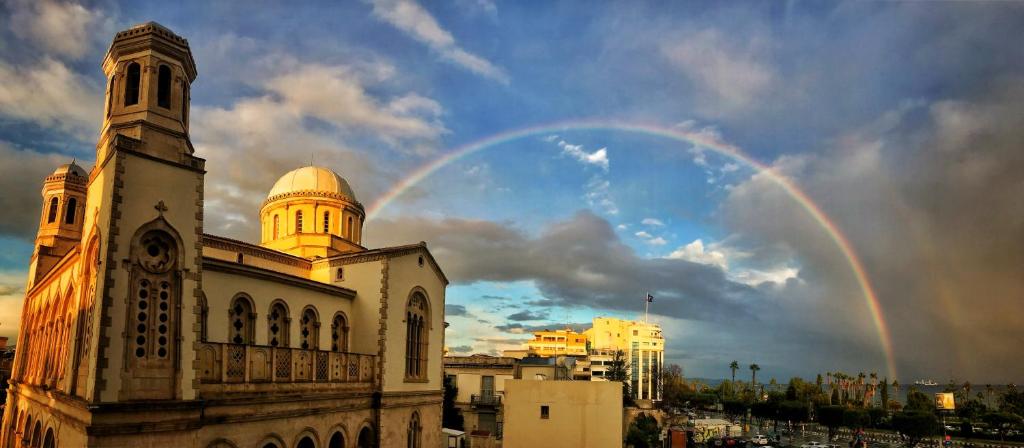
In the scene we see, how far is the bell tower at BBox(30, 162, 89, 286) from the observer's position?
35809 millimetres

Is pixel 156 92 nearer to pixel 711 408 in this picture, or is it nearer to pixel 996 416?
pixel 996 416

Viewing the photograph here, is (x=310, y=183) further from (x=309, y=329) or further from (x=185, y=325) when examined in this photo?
(x=185, y=325)

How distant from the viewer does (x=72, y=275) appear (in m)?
21.3

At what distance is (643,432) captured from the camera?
2530 inches

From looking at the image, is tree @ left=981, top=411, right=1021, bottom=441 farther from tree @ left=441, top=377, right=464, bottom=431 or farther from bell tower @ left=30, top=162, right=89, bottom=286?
bell tower @ left=30, top=162, right=89, bottom=286

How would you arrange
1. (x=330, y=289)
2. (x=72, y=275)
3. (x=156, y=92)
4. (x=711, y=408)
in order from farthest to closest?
1. (x=711, y=408)
2. (x=330, y=289)
3. (x=72, y=275)
4. (x=156, y=92)

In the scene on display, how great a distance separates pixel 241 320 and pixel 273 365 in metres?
3.74

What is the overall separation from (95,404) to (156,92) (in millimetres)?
8904

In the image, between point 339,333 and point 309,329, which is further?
point 339,333

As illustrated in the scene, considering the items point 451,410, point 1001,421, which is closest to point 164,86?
point 451,410

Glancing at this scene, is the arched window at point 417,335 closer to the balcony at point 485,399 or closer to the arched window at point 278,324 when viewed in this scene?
the arched window at point 278,324

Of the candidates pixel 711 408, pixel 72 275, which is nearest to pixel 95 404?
pixel 72 275

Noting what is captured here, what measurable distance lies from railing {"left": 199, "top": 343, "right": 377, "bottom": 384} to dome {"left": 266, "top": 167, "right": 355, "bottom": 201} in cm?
1504

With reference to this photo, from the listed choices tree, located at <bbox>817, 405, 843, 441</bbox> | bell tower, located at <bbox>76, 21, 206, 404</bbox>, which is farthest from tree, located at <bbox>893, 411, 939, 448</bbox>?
bell tower, located at <bbox>76, 21, 206, 404</bbox>
